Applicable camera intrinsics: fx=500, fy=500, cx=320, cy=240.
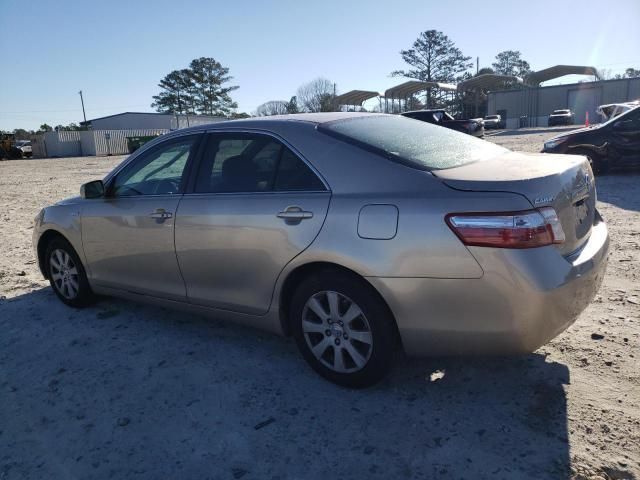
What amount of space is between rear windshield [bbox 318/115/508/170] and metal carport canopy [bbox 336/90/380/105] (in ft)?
130

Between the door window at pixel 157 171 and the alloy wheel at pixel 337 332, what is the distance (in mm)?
1444

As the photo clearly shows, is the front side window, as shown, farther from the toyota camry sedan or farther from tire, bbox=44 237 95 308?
tire, bbox=44 237 95 308

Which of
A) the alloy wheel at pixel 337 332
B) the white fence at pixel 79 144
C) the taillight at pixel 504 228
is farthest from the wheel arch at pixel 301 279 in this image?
the white fence at pixel 79 144

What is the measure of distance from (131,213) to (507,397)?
2.93 metres

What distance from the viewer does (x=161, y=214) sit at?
363cm

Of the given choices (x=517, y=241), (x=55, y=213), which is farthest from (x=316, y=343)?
(x=55, y=213)

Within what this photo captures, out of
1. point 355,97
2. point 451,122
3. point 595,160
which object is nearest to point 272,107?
point 355,97

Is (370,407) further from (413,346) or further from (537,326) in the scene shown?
(537,326)

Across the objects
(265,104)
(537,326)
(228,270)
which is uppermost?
(265,104)

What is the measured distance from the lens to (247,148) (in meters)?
3.38

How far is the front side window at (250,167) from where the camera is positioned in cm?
307

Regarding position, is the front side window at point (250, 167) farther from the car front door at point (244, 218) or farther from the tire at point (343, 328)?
the tire at point (343, 328)

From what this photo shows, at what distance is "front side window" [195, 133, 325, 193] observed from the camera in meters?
3.07

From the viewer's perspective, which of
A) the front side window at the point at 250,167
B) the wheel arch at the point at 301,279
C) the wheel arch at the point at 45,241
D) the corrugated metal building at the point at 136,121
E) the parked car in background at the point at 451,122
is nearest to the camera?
the wheel arch at the point at 301,279
